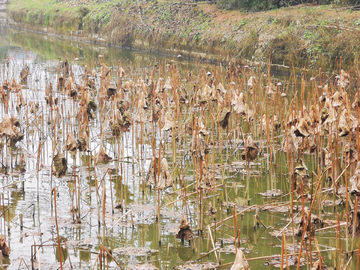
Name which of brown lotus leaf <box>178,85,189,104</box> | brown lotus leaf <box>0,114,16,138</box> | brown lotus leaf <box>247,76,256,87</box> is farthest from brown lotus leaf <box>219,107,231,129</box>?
brown lotus leaf <box>178,85,189,104</box>

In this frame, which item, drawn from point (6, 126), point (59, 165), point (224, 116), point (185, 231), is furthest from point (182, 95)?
point (185, 231)

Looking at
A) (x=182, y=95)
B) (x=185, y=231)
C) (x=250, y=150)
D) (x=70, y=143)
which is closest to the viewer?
(x=185, y=231)

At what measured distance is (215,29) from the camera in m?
18.0

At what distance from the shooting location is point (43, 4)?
3359 cm

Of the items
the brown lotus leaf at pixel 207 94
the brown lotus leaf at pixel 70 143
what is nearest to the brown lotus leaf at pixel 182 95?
the brown lotus leaf at pixel 207 94

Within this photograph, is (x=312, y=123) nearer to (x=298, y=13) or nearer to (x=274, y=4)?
(x=298, y=13)

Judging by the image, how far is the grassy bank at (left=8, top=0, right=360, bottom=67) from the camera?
12.6m

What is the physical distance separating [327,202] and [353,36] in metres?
8.09

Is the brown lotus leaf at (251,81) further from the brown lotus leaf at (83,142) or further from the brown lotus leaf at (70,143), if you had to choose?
the brown lotus leaf at (70,143)

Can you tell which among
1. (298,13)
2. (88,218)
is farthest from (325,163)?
(298,13)

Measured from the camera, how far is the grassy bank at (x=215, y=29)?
41.4ft

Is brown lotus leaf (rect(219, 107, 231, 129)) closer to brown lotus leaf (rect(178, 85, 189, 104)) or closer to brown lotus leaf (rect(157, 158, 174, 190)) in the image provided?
brown lotus leaf (rect(157, 158, 174, 190))

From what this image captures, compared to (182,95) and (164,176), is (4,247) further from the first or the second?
(182,95)

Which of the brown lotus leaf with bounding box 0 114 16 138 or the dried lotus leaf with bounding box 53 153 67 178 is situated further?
the brown lotus leaf with bounding box 0 114 16 138
